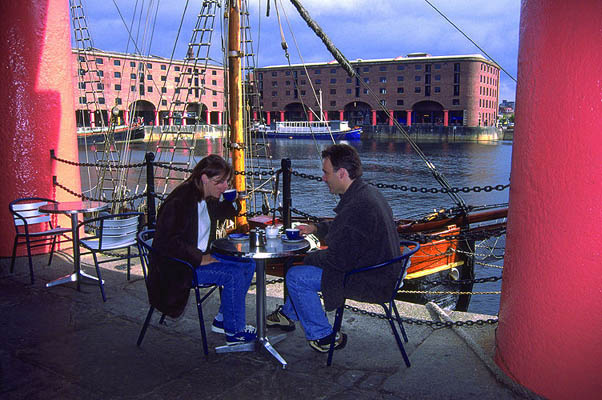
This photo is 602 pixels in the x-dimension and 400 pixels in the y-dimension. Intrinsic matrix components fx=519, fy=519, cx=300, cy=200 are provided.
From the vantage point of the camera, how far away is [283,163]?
4.51 m

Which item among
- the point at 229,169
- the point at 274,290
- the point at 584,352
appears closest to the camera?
the point at 584,352

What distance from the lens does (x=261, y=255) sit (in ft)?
10.0

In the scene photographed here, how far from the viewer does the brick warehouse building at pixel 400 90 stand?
69.4 metres

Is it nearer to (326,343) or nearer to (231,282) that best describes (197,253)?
(231,282)

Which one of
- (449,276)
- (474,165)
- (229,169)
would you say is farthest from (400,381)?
(474,165)

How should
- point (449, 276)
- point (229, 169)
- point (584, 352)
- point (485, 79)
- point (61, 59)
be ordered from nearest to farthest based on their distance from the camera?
point (584, 352) < point (229, 169) < point (61, 59) < point (449, 276) < point (485, 79)

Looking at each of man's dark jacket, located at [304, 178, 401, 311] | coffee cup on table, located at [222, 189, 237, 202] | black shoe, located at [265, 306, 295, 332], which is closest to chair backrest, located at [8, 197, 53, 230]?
coffee cup on table, located at [222, 189, 237, 202]

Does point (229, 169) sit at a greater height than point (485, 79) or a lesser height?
lesser

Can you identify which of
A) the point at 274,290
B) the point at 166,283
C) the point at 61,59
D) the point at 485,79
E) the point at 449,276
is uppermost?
the point at 485,79

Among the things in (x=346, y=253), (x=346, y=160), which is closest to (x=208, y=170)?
(x=346, y=160)

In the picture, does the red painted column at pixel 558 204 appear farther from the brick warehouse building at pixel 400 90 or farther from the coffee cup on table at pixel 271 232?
the brick warehouse building at pixel 400 90

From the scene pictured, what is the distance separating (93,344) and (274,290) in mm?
1883

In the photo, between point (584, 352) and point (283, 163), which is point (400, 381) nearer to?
point (584, 352)

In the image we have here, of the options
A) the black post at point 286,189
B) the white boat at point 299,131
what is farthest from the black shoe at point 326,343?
the white boat at point 299,131
